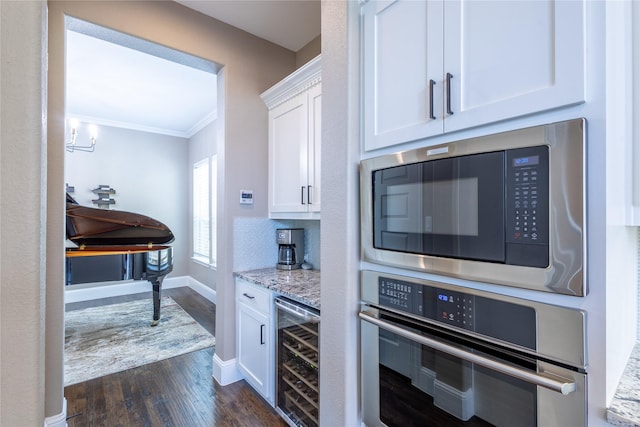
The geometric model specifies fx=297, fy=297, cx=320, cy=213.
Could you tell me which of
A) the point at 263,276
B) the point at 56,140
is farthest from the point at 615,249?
the point at 56,140

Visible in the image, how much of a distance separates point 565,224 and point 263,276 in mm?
1900

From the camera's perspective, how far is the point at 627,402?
70cm

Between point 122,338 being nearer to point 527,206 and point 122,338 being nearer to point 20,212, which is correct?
point 20,212

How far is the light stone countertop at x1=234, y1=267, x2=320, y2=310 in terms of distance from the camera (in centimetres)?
170

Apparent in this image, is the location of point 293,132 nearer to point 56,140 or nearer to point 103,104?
point 56,140

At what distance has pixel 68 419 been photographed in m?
2.01

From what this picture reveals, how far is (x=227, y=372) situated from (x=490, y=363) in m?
2.17

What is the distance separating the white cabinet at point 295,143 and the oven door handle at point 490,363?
114cm

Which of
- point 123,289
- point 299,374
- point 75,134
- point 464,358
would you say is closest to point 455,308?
point 464,358

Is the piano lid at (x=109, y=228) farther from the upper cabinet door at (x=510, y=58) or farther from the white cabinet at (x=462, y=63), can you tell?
the upper cabinet door at (x=510, y=58)

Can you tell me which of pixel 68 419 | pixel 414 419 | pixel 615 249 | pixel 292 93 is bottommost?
pixel 68 419

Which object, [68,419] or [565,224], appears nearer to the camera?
[565,224]

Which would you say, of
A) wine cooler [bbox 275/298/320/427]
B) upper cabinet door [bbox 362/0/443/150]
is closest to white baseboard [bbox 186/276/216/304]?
wine cooler [bbox 275/298/320/427]

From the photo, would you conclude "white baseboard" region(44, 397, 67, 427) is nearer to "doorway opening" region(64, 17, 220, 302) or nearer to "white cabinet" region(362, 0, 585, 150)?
"doorway opening" region(64, 17, 220, 302)
